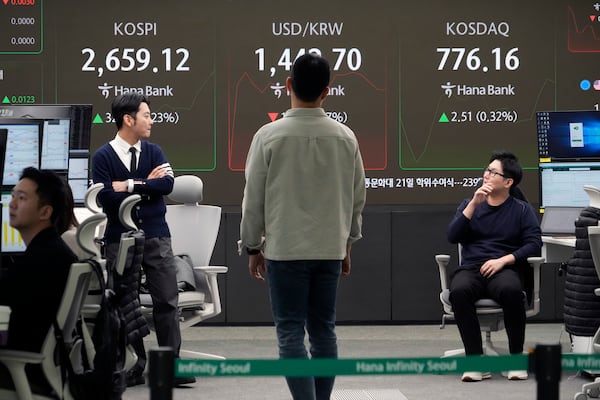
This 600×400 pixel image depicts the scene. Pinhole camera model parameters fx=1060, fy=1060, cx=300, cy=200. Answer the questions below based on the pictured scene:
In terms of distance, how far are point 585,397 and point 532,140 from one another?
322cm

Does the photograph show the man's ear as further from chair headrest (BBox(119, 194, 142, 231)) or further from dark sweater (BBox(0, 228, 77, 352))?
chair headrest (BBox(119, 194, 142, 231))

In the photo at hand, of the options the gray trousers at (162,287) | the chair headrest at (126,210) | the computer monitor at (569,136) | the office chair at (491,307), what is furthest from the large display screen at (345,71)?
the chair headrest at (126,210)

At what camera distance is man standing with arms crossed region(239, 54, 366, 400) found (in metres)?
4.19

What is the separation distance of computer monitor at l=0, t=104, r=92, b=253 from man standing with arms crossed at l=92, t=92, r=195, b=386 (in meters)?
0.12

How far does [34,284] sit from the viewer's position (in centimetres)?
352

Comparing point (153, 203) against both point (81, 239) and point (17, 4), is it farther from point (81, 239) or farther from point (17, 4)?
point (17, 4)

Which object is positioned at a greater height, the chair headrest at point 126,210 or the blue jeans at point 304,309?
the chair headrest at point 126,210

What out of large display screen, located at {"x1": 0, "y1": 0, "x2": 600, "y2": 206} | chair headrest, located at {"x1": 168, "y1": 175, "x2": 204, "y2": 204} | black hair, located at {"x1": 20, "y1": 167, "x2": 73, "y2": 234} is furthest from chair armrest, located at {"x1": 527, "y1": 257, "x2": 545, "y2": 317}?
black hair, located at {"x1": 20, "y1": 167, "x2": 73, "y2": 234}

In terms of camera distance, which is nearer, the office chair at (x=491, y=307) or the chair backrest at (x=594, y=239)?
the chair backrest at (x=594, y=239)

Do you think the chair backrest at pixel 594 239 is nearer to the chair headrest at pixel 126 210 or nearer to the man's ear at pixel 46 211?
the chair headrest at pixel 126 210

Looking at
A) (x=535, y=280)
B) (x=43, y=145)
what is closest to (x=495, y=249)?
(x=535, y=280)

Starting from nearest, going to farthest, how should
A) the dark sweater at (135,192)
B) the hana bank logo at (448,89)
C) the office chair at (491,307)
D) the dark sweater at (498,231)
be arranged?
the dark sweater at (135,192) < the office chair at (491,307) < the dark sweater at (498,231) < the hana bank logo at (448,89)

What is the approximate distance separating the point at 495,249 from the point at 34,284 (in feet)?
11.6

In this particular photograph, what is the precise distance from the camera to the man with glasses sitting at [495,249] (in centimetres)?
616
